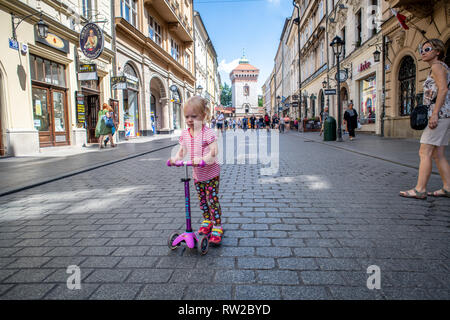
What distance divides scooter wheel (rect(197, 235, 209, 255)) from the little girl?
15cm

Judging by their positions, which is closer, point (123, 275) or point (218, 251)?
point (123, 275)

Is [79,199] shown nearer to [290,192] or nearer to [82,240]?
[82,240]

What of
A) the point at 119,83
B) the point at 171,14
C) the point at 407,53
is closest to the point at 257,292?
the point at 407,53

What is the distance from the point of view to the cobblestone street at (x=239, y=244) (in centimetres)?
202

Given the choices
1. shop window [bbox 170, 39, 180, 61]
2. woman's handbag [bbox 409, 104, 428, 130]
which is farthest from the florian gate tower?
woman's handbag [bbox 409, 104, 428, 130]

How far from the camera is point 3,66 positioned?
965 centimetres

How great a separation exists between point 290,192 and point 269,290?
2850 mm

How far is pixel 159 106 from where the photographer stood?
90.1ft

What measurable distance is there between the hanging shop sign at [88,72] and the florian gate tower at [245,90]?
91339 millimetres

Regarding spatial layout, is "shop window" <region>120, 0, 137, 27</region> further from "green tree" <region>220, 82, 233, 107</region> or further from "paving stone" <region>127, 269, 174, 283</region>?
"green tree" <region>220, 82, 233, 107</region>

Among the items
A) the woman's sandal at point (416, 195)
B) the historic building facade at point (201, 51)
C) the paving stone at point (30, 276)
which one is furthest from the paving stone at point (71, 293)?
the historic building facade at point (201, 51)

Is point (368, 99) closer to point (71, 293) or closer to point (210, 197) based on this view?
point (210, 197)

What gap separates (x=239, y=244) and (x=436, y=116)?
2.97 metres

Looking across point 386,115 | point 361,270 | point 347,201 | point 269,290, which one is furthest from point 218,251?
point 386,115
